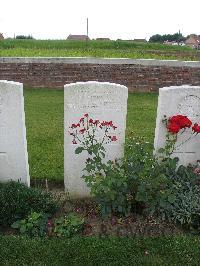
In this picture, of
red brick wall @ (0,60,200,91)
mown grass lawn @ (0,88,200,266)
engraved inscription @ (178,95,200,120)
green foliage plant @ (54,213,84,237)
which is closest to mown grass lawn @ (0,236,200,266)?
mown grass lawn @ (0,88,200,266)

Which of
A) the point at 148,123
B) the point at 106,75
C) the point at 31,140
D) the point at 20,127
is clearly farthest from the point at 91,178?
the point at 106,75

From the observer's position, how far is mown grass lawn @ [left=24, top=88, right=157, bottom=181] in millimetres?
5583

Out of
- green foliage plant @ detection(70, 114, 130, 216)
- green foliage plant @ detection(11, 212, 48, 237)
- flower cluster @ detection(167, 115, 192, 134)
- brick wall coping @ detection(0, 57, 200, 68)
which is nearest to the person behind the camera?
green foliage plant @ detection(11, 212, 48, 237)

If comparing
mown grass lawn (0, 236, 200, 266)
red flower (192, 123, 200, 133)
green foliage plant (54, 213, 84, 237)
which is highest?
red flower (192, 123, 200, 133)

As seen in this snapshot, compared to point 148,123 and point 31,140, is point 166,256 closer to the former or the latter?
point 31,140

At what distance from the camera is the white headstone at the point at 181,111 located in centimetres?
446

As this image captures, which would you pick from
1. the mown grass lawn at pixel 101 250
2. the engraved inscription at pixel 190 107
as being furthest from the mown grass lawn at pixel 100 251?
the engraved inscription at pixel 190 107

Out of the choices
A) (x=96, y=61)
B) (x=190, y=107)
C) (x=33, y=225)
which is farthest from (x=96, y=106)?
(x=96, y=61)

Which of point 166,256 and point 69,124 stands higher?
point 69,124

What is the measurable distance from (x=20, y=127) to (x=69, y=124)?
1.83 feet

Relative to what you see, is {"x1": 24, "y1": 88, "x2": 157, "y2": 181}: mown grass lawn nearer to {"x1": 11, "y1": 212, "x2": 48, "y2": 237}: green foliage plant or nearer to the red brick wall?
the red brick wall

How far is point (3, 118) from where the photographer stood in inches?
172

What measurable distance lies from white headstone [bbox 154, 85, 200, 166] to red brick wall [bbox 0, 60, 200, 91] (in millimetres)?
7031

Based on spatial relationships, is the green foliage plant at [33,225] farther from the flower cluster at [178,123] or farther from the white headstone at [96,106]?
the flower cluster at [178,123]
